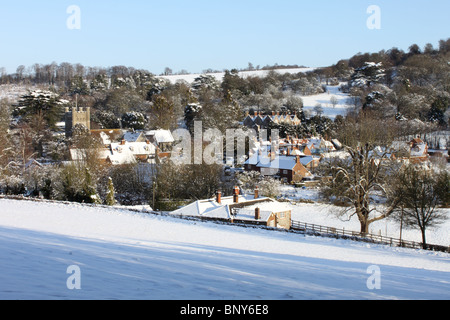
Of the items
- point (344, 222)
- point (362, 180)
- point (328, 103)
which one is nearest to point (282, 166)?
point (344, 222)

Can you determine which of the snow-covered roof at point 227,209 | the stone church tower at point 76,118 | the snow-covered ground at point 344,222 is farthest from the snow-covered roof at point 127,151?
the snow-covered ground at point 344,222

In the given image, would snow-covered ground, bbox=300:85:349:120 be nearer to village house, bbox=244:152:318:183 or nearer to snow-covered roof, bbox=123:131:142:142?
village house, bbox=244:152:318:183

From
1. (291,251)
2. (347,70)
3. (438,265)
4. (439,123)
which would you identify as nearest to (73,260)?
(291,251)

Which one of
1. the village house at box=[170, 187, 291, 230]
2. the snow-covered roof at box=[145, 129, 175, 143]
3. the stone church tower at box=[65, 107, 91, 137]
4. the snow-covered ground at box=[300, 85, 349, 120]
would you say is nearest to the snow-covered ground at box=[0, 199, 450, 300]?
the village house at box=[170, 187, 291, 230]

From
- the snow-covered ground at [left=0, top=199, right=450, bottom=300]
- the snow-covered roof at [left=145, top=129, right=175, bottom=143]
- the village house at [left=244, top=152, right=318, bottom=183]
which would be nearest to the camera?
the snow-covered ground at [left=0, top=199, right=450, bottom=300]

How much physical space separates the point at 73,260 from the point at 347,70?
113 meters

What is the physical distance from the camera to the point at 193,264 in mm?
7766

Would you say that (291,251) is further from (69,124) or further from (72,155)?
(69,124)

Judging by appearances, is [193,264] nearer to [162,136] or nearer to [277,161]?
[277,161]

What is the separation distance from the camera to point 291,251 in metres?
11.1

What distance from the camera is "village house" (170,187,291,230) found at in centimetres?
2098

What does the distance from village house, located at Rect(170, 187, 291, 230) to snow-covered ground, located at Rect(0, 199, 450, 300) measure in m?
6.42

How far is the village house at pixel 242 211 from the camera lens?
2098 cm

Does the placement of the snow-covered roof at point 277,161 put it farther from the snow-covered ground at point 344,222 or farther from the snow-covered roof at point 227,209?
the snow-covered roof at point 227,209
